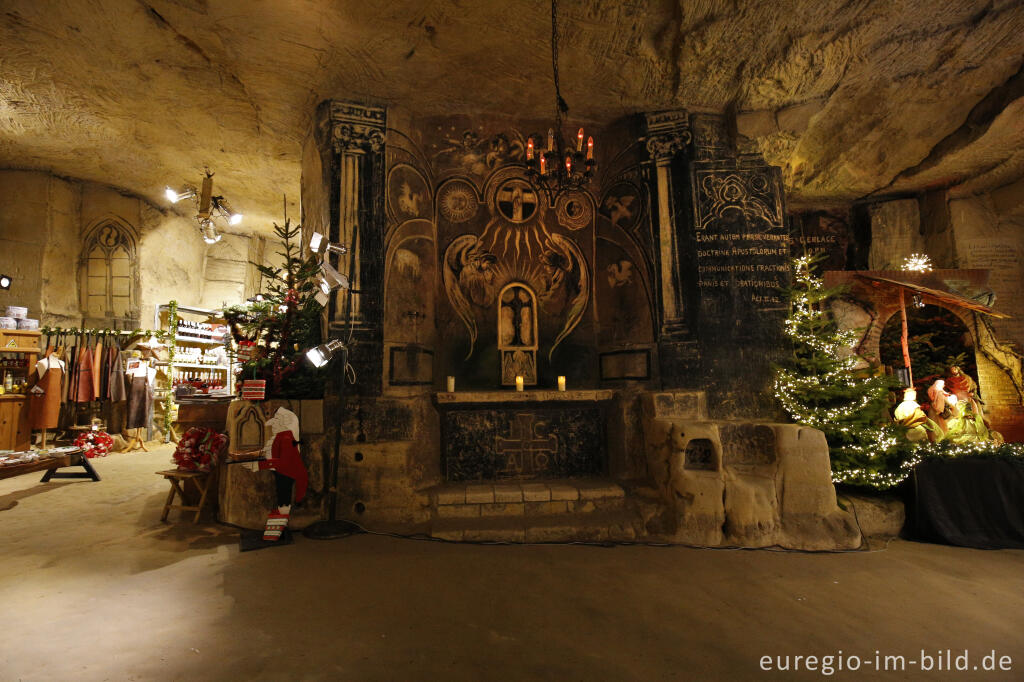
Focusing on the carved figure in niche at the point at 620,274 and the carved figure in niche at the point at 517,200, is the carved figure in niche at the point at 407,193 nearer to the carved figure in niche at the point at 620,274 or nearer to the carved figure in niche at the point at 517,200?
the carved figure in niche at the point at 517,200

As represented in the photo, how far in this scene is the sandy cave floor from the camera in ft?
7.80

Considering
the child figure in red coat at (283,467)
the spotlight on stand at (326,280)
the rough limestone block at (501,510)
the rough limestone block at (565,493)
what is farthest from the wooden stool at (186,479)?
the rough limestone block at (565,493)

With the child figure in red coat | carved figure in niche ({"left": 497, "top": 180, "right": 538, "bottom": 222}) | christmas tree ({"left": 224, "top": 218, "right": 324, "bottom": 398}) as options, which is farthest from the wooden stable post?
christmas tree ({"left": 224, "top": 218, "right": 324, "bottom": 398})

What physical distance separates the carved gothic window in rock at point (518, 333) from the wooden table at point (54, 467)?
17.8 feet

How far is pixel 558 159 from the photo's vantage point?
5.67 meters

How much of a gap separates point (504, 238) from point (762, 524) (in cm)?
455

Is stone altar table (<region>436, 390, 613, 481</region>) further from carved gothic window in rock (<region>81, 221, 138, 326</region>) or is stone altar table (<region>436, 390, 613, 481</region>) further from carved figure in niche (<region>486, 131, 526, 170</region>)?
carved gothic window in rock (<region>81, 221, 138, 326</region>)

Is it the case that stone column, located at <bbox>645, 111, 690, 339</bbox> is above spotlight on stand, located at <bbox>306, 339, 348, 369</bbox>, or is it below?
above

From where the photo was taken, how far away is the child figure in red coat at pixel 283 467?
4.18m

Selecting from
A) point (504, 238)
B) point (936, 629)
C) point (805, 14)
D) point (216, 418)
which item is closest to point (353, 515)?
point (216, 418)

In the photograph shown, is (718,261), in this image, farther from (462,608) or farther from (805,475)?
(462,608)

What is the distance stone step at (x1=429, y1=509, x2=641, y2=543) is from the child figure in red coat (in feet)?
4.46

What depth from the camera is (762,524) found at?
4.34 m

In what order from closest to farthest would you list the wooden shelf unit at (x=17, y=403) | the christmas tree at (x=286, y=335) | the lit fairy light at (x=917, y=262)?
1. the christmas tree at (x=286, y=335)
2. the lit fairy light at (x=917, y=262)
3. the wooden shelf unit at (x=17, y=403)
